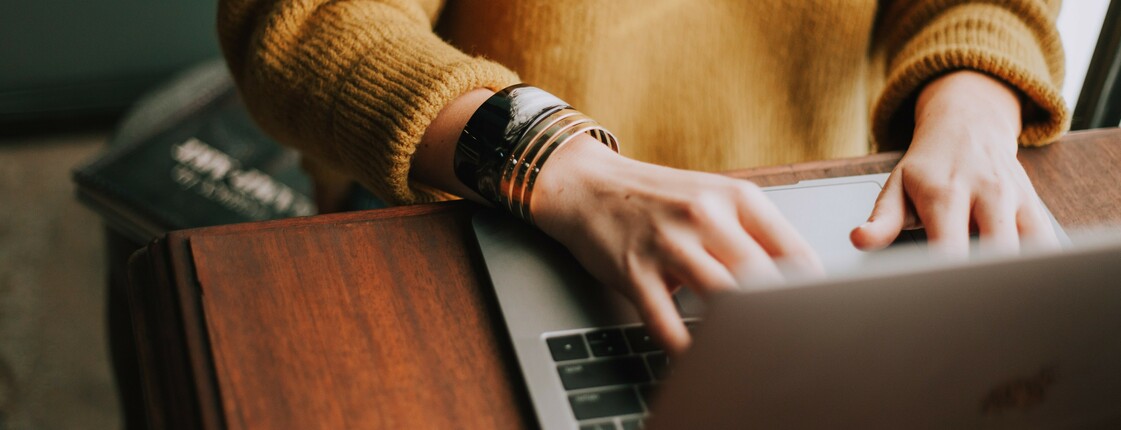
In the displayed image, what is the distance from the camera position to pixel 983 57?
619 millimetres

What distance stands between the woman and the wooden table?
0.07 m

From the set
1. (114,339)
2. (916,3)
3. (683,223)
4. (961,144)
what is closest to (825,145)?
(916,3)

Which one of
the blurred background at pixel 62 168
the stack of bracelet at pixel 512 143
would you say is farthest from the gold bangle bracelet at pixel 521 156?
the blurred background at pixel 62 168

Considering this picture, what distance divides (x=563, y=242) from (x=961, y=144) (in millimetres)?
286

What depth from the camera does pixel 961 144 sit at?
1.83 feet

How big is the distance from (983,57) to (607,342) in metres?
0.39

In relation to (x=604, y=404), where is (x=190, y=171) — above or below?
above

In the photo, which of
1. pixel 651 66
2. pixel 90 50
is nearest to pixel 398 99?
pixel 651 66

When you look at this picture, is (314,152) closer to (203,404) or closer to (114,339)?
(203,404)

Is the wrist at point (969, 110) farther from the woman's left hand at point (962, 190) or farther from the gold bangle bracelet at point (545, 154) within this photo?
the gold bangle bracelet at point (545, 154)

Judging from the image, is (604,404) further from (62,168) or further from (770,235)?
(62,168)

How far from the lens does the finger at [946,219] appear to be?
49 cm

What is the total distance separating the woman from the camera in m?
0.46

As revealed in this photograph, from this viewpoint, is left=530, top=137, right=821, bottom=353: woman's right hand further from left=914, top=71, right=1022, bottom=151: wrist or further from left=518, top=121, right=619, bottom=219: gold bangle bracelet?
left=914, top=71, right=1022, bottom=151: wrist
